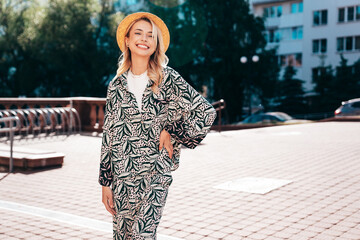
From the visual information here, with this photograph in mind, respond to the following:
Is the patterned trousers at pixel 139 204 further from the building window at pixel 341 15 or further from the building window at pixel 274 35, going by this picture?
the building window at pixel 274 35

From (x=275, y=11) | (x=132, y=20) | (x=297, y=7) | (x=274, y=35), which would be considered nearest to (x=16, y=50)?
(x=274, y=35)

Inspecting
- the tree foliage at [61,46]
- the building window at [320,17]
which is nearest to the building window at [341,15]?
the building window at [320,17]

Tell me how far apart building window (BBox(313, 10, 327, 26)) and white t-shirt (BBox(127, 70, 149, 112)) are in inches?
2241

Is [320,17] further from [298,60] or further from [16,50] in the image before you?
[16,50]

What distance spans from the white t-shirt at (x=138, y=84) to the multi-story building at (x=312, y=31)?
51364 mm

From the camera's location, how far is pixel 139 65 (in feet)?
10.4

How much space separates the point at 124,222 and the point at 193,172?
5.76 m

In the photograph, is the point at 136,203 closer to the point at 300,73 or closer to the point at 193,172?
the point at 193,172

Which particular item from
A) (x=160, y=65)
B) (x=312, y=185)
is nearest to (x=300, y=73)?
(x=312, y=185)

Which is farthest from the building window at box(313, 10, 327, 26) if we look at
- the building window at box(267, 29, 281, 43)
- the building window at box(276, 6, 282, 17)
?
the building window at box(267, 29, 281, 43)

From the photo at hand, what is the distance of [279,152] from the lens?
11.4 m

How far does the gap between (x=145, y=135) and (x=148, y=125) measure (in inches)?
2.5

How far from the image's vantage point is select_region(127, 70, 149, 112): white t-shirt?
307 cm

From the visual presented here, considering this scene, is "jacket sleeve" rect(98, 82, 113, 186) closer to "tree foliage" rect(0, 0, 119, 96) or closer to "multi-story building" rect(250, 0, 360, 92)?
"tree foliage" rect(0, 0, 119, 96)
